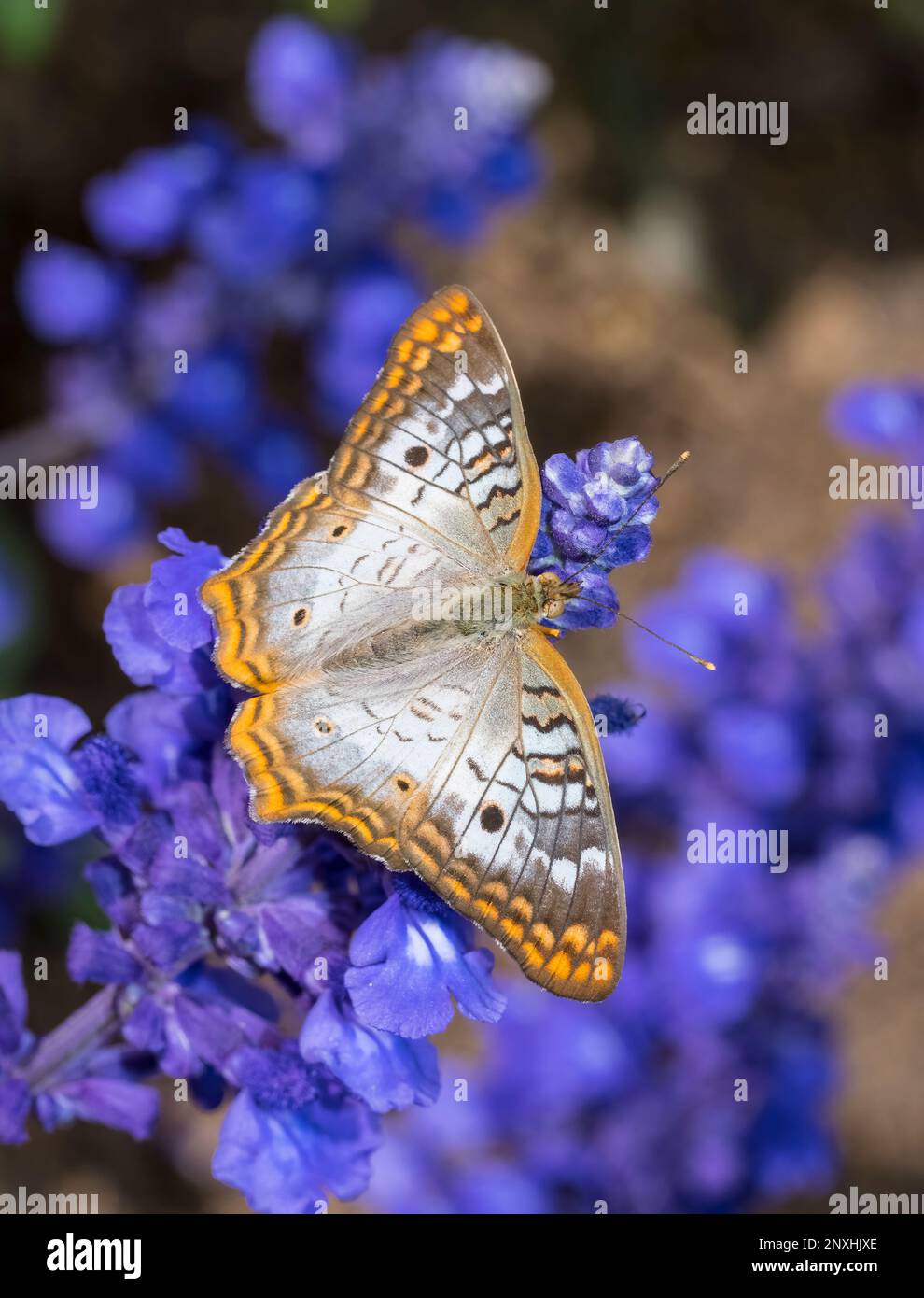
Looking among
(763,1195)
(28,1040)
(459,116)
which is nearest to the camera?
(28,1040)

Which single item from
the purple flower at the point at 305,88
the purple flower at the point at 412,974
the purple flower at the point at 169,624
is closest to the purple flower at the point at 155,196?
the purple flower at the point at 305,88

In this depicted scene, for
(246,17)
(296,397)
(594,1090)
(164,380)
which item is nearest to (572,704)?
(594,1090)

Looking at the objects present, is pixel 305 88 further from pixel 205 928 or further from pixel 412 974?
pixel 412 974

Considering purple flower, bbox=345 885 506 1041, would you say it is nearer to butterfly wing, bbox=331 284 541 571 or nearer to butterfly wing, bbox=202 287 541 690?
butterfly wing, bbox=202 287 541 690

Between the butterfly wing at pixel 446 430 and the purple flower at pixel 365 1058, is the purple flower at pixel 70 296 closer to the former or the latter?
the butterfly wing at pixel 446 430

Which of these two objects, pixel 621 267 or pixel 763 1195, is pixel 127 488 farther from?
pixel 763 1195

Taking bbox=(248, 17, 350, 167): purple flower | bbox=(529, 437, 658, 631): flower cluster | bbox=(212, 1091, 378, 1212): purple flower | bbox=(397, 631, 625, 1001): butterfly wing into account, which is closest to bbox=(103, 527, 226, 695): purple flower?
bbox=(397, 631, 625, 1001): butterfly wing
